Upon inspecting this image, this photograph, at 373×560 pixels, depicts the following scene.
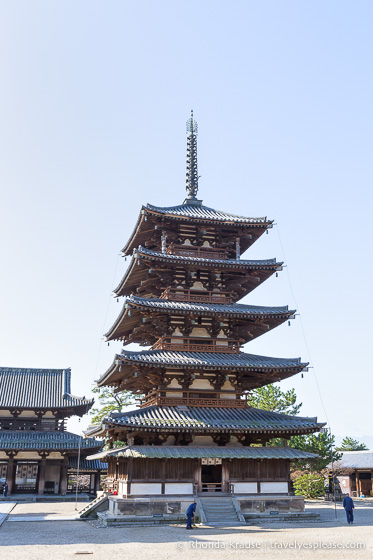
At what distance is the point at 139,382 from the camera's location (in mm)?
32031

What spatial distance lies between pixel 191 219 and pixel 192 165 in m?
9.71

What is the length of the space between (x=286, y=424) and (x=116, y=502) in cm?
1002

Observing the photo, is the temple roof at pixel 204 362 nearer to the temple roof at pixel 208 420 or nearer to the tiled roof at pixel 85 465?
the temple roof at pixel 208 420

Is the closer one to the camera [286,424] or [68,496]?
[286,424]

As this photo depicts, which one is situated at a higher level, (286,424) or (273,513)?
(286,424)

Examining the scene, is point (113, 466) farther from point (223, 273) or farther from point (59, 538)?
point (223, 273)

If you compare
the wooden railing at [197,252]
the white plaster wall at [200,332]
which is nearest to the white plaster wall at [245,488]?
the white plaster wall at [200,332]

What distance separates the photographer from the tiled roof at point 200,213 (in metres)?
33.1

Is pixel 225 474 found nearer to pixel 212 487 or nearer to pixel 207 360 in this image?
pixel 212 487

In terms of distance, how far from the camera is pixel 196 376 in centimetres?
3066

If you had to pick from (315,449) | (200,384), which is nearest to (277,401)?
(315,449)

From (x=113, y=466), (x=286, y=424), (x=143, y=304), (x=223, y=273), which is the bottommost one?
(x=113, y=466)

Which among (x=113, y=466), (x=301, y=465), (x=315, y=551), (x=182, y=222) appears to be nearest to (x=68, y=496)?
(x=113, y=466)

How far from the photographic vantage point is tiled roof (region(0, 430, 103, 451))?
46.1m
